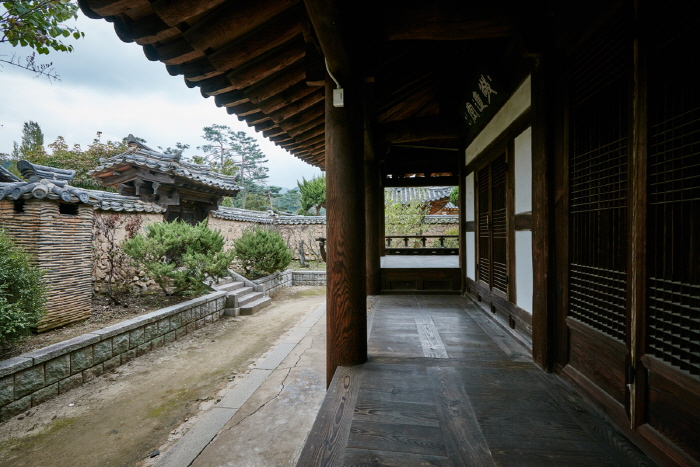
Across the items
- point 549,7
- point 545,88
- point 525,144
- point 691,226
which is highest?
point 549,7

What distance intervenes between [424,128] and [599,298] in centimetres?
419

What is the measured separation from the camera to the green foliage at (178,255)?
23.2ft

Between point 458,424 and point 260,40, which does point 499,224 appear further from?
point 260,40

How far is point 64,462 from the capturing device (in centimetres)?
280

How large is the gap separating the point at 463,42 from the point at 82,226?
7.08 m

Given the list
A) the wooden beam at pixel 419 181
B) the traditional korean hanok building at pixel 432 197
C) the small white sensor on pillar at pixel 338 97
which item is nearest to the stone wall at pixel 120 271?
the wooden beam at pixel 419 181

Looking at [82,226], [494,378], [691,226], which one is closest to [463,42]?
[691,226]

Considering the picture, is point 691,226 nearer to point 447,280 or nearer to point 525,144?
point 525,144

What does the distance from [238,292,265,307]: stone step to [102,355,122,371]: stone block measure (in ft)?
11.6

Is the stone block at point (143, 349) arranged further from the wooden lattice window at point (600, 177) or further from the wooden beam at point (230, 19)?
the wooden lattice window at point (600, 177)

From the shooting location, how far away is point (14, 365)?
3.42 meters

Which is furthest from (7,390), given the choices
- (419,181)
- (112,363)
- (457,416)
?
(419,181)

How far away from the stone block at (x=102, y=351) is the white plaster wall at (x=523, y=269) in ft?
18.2

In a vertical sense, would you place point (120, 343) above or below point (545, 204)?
below
